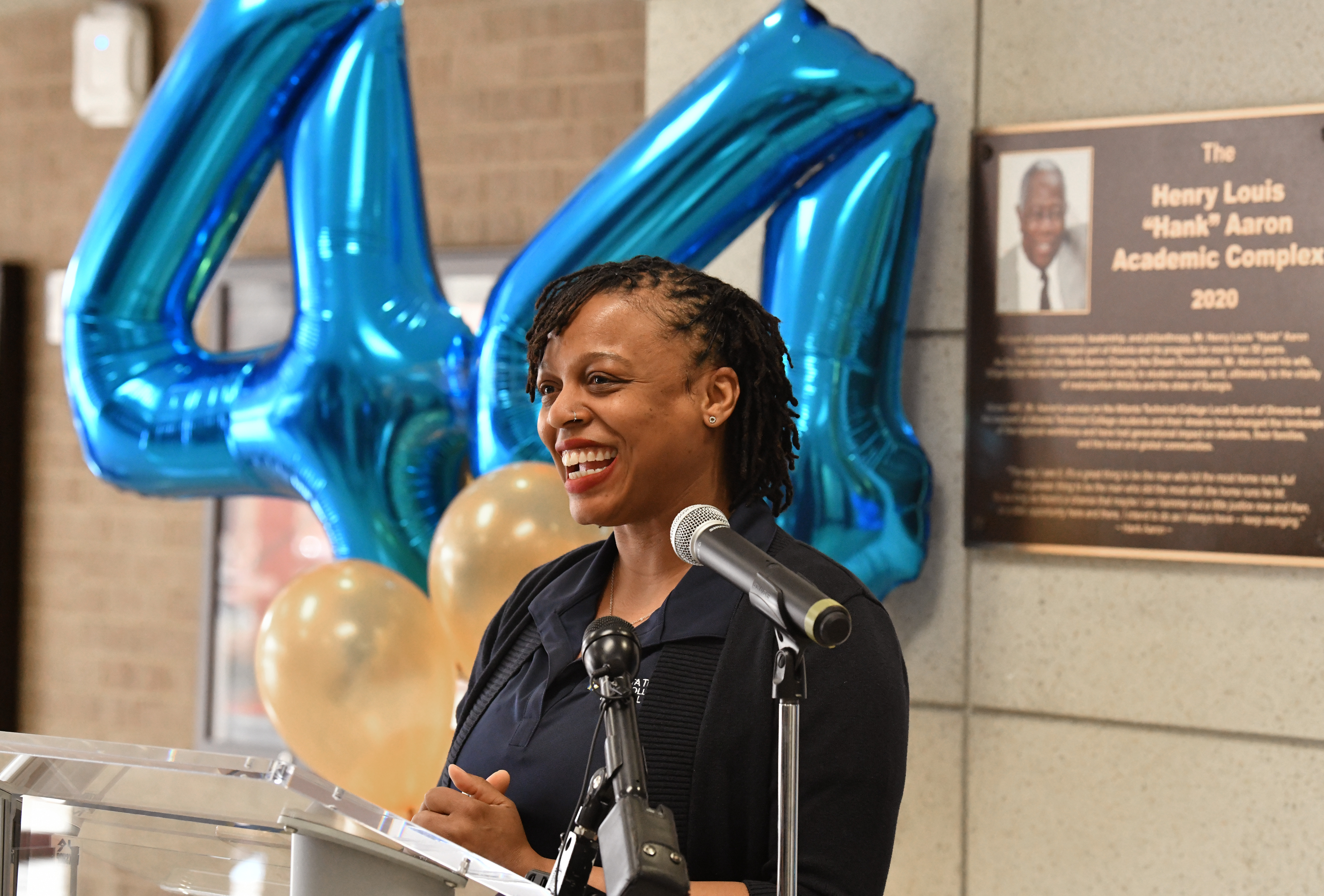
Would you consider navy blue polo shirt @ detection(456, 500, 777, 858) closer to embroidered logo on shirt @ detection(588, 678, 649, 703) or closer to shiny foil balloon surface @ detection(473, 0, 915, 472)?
embroidered logo on shirt @ detection(588, 678, 649, 703)

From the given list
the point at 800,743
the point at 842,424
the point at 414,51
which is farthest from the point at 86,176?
the point at 800,743

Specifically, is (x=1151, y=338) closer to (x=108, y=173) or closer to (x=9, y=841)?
(x=9, y=841)

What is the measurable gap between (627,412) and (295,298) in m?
1.33

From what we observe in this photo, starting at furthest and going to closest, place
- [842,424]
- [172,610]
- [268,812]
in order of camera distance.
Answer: [172,610] → [842,424] → [268,812]

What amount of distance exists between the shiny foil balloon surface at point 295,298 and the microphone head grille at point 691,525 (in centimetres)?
133

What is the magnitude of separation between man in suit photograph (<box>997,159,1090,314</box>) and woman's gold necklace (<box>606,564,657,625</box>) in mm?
1263

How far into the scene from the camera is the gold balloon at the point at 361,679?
2.04m

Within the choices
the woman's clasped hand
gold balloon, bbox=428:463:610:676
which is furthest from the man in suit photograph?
the woman's clasped hand

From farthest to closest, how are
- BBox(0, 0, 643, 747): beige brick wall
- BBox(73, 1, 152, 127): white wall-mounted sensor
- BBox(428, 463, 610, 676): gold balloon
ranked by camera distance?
BBox(73, 1, 152, 127): white wall-mounted sensor, BBox(0, 0, 643, 747): beige brick wall, BBox(428, 463, 610, 676): gold balloon

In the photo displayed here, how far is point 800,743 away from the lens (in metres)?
1.08

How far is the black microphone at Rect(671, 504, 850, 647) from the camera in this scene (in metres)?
0.80

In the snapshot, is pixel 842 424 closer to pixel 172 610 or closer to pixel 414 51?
pixel 414 51

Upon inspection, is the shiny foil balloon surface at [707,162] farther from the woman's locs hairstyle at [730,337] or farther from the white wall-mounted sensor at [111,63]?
the white wall-mounted sensor at [111,63]

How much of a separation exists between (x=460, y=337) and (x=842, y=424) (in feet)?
2.37
